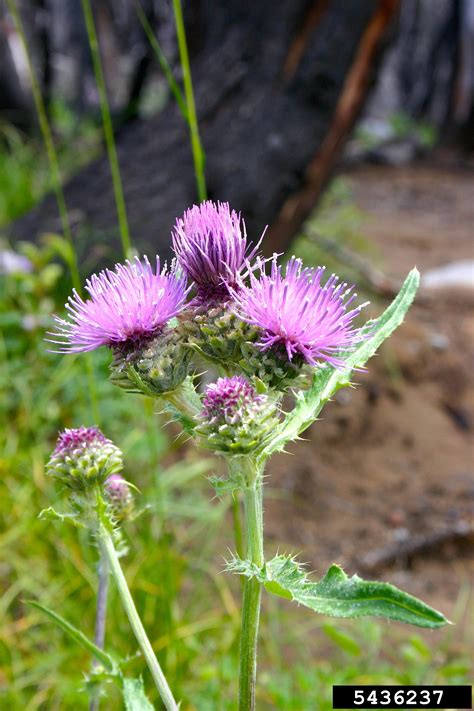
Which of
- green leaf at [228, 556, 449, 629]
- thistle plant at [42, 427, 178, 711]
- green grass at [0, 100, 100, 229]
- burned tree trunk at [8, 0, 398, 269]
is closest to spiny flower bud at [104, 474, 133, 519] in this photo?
thistle plant at [42, 427, 178, 711]

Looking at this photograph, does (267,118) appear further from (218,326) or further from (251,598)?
(251,598)

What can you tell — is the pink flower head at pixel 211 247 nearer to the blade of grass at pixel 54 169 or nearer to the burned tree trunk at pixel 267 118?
the blade of grass at pixel 54 169

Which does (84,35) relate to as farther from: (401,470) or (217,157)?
(401,470)

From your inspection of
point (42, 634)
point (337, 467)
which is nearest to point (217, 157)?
point (337, 467)

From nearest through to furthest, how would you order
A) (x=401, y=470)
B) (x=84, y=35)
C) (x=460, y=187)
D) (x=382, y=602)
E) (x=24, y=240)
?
1. (x=382, y=602)
2. (x=401, y=470)
3. (x=24, y=240)
4. (x=460, y=187)
5. (x=84, y=35)

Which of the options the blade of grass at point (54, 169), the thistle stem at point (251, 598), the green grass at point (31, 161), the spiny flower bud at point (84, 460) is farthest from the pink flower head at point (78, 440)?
the green grass at point (31, 161)

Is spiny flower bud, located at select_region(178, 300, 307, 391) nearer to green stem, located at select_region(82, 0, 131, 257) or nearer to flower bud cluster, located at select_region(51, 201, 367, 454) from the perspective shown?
flower bud cluster, located at select_region(51, 201, 367, 454)
